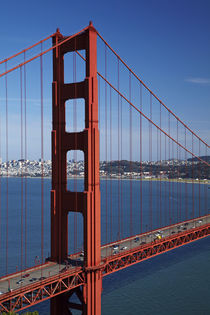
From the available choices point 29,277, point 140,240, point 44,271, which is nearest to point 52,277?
point 29,277

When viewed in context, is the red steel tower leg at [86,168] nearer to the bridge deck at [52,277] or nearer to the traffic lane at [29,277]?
the bridge deck at [52,277]

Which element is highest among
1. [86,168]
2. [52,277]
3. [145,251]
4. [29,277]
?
[86,168]

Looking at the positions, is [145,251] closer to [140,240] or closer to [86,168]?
[140,240]

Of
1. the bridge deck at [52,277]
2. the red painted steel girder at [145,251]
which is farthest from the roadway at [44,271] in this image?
the red painted steel girder at [145,251]

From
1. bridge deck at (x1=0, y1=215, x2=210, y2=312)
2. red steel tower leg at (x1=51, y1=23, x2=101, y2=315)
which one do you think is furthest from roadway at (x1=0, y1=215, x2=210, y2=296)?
red steel tower leg at (x1=51, y1=23, x2=101, y2=315)

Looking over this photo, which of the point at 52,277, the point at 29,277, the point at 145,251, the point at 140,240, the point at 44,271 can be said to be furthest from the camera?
the point at 140,240

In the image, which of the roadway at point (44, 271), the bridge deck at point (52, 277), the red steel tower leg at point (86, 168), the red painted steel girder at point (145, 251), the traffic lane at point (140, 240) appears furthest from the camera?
the traffic lane at point (140, 240)

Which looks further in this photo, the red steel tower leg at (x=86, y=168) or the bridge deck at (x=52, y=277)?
the red steel tower leg at (x=86, y=168)

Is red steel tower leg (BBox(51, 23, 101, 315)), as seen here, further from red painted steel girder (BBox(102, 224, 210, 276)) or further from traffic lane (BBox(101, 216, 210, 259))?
traffic lane (BBox(101, 216, 210, 259))

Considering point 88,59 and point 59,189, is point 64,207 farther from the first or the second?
point 88,59
